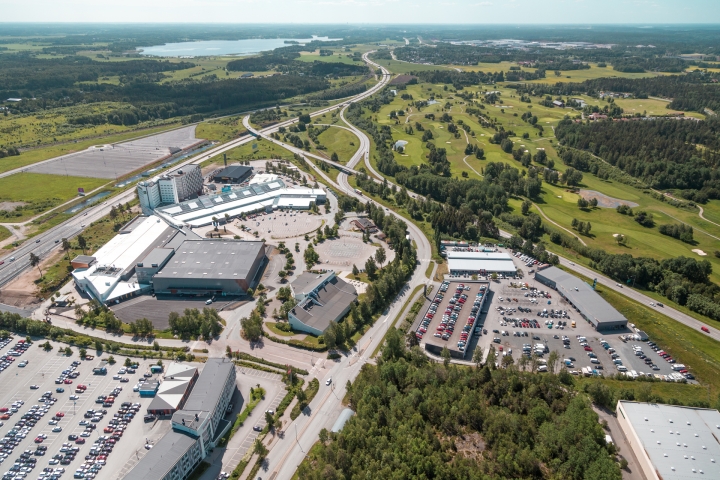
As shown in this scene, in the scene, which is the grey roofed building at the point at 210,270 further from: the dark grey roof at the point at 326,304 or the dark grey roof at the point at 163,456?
the dark grey roof at the point at 163,456

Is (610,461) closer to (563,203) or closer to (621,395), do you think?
(621,395)

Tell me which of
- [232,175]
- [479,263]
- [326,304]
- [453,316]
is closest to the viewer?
[453,316]

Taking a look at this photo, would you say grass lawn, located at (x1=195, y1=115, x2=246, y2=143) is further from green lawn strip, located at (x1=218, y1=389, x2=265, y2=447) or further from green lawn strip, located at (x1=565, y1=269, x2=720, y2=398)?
green lawn strip, located at (x1=565, y1=269, x2=720, y2=398)

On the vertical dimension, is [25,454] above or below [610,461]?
below

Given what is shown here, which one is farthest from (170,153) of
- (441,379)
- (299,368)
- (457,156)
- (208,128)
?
(441,379)

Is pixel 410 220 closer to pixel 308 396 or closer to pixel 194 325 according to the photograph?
pixel 194 325

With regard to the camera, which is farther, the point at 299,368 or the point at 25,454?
the point at 299,368

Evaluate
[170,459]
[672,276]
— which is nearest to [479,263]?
[672,276]
